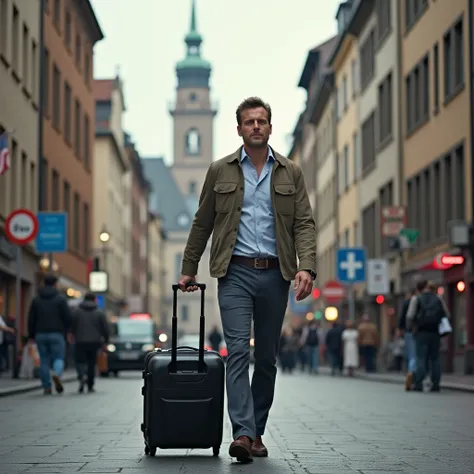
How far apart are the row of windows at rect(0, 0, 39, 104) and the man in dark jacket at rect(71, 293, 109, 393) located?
13146 millimetres

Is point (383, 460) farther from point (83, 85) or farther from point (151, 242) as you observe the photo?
point (151, 242)

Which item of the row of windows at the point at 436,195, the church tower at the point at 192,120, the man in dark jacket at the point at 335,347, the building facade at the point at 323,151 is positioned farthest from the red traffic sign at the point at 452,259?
the church tower at the point at 192,120

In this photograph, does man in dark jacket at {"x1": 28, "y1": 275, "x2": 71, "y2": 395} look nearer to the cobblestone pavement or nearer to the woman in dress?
the cobblestone pavement

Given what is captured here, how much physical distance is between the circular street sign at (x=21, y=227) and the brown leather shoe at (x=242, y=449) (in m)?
19.9

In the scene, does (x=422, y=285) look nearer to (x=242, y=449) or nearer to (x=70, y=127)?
(x=242, y=449)

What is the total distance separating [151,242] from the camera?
135125mm

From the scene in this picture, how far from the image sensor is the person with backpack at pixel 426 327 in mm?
23438

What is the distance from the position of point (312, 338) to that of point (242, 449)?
36.4 metres

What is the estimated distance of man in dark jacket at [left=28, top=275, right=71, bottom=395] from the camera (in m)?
22.9

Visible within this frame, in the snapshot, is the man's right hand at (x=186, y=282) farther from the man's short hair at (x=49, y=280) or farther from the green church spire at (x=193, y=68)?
the green church spire at (x=193, y=68)

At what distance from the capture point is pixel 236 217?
9.84 meters

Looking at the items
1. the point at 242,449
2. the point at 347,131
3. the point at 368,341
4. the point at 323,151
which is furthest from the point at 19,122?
the point at 323,151

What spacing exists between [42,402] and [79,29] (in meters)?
40.7

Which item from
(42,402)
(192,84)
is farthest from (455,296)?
(192,84)
